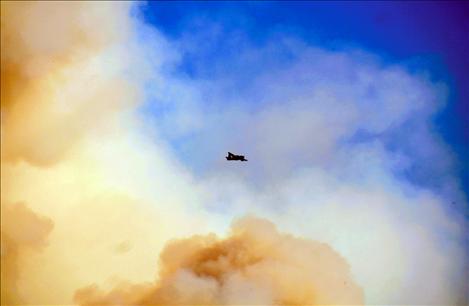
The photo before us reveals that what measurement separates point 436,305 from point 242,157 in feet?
48.8

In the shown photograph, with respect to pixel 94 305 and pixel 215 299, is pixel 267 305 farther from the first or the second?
pixel 94 305

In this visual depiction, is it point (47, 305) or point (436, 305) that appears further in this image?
point (47, 305)

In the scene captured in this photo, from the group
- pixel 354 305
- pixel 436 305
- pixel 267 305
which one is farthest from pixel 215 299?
pixel 436 305

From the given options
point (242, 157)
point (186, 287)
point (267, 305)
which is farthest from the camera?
point (186, 287)

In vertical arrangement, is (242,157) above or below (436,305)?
above

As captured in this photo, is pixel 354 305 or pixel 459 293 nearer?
pixel 459 293

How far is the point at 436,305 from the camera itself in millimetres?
21250

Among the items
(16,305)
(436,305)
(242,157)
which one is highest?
(242,157)

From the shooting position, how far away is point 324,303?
1044 inches

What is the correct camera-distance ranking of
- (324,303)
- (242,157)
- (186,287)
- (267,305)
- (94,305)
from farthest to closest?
1. (186,287)
2. (267,305)
3. (324,303)
4. (94,305)
5. (242,157)

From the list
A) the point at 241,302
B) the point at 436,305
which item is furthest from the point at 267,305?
the point at 436,305

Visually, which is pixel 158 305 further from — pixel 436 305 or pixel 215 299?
pixel 436 305

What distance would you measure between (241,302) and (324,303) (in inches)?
272

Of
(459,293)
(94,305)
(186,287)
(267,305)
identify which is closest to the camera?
(459,293)
